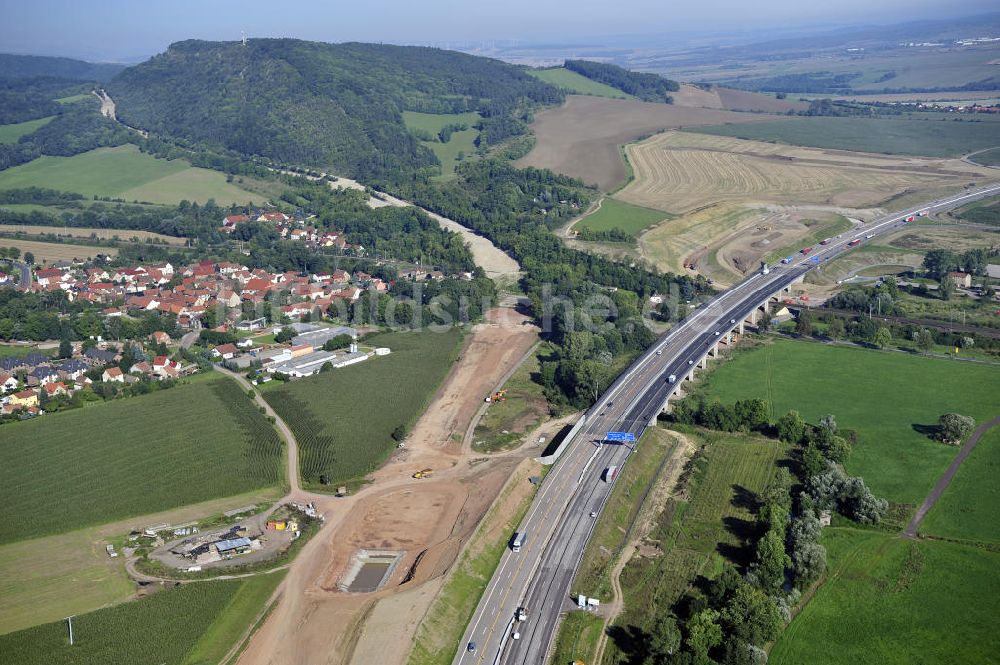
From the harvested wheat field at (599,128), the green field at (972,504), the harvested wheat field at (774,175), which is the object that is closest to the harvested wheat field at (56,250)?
the harvested wheat field at (599,128)

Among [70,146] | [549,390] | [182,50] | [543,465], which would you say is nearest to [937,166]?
[549,390]

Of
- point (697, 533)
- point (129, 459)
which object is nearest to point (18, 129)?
point (129, 459)

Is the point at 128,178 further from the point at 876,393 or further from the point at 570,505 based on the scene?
the point at 876,393

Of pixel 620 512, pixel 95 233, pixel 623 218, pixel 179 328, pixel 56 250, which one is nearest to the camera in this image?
pixel 620 512

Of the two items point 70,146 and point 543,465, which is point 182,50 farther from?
point 543,465

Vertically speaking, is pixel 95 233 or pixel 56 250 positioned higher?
pixel 95 233

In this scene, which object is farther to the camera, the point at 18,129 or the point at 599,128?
the point at 18,129

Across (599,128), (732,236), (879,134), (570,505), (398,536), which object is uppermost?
(599,128)

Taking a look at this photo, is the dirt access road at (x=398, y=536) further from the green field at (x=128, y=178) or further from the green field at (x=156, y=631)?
the green field at (x=128, y=178)
